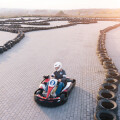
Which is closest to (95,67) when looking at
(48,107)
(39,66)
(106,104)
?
(39,66)

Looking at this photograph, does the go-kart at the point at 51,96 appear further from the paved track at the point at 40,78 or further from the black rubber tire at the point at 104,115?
the black rubber tire at the point at 104,115

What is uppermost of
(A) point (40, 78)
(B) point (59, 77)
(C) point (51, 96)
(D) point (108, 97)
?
(B) point (59, 77)

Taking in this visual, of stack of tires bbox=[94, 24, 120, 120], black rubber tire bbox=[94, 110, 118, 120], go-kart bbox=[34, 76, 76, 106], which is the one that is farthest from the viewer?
go-kart bbox=[34, 76, 76, 106]

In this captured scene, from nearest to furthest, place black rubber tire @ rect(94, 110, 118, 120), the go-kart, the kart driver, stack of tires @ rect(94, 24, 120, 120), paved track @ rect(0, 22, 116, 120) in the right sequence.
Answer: black rubber tire @ rect(94, 110, 118, 120) < stack of tires @ rect(94, 24, 120, 120) < paved track @ rect(0, 22, 116, 120) < the go-kart < the kart driver

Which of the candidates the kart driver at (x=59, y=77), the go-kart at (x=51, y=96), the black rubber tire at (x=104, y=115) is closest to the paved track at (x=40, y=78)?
the go-kart at (x=51, y=96)

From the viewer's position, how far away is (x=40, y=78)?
8961 millimetres

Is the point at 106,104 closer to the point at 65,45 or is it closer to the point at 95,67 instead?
the point at 95,67

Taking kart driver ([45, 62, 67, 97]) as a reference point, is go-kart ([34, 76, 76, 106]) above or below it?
below

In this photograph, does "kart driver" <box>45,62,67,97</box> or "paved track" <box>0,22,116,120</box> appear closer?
"paved track" <box>0,22,116,120</box>

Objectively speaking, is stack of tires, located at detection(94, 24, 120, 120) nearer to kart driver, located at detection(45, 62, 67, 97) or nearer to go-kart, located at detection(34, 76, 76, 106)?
go-kart, located at detection(34, 76, 76, 106)

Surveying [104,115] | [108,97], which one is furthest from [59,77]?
[104,115]

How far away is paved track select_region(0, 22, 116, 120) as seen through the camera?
6.00 meters

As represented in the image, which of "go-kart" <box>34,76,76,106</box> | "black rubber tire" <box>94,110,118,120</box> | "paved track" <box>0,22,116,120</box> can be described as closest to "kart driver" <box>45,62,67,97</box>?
"go-kart" <box>34,76,76,106</box>

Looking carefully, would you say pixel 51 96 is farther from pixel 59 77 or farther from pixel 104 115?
pixel 104 115
